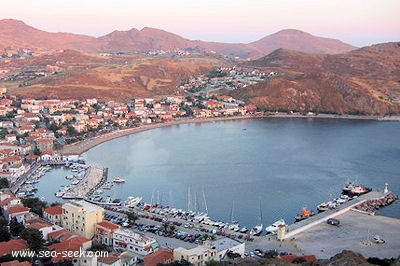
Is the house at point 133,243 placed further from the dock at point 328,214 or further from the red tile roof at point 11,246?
the dock at point 328,214

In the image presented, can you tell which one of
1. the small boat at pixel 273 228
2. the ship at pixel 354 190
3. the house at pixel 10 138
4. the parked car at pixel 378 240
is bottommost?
the small boat at pixel 273 228

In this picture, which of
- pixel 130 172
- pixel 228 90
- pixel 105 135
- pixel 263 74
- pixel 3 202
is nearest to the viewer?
pixel 3 202

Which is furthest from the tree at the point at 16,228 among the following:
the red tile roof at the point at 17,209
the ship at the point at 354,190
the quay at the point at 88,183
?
the ship at the point at 354,190

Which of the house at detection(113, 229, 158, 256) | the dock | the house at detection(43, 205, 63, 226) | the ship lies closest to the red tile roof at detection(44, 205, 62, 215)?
the house at detection(43, 205, 63, 226)

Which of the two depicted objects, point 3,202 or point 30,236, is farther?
point 3,202

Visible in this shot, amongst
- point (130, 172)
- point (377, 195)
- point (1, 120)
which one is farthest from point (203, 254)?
point (1, 120)

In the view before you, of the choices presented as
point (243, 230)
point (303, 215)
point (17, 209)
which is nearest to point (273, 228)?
point (243, 230)

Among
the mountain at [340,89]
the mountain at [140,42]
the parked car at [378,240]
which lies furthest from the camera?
the mountain at [140,42]

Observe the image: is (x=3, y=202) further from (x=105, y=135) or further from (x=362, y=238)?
(x=105, y=135)
